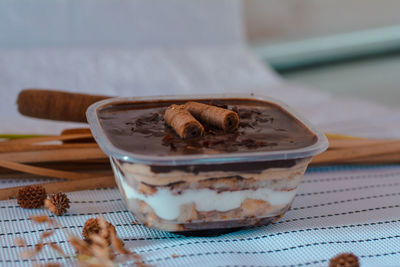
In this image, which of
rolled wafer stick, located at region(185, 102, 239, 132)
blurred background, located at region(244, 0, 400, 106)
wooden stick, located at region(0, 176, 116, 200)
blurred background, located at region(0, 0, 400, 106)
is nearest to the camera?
rolled wafer stick, located at region(185, 102, 239, 132)

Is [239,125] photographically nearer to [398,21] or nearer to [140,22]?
[140,22]

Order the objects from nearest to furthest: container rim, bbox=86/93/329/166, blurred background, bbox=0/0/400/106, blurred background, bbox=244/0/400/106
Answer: container rim, bbox=86/93/329/166, blurred background, bbox=0/0/400/106, blurred background, bbox=244/0/400/106

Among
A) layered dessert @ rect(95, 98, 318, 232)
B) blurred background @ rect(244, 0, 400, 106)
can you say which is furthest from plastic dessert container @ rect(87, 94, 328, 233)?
blurred background @ rect(244, 0, 400, 106)

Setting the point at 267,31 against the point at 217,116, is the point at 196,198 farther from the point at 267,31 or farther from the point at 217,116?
the point at 267,31

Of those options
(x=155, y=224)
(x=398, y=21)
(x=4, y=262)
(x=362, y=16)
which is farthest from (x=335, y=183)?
(x=398, y=21)

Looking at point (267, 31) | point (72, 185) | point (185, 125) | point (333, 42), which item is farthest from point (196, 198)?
point (333, 42)

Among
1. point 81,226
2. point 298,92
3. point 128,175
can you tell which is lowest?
point 298,92

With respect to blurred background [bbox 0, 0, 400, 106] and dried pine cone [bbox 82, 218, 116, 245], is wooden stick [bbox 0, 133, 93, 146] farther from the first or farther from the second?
blurred background [bbox 0, 0, 400, 106]
